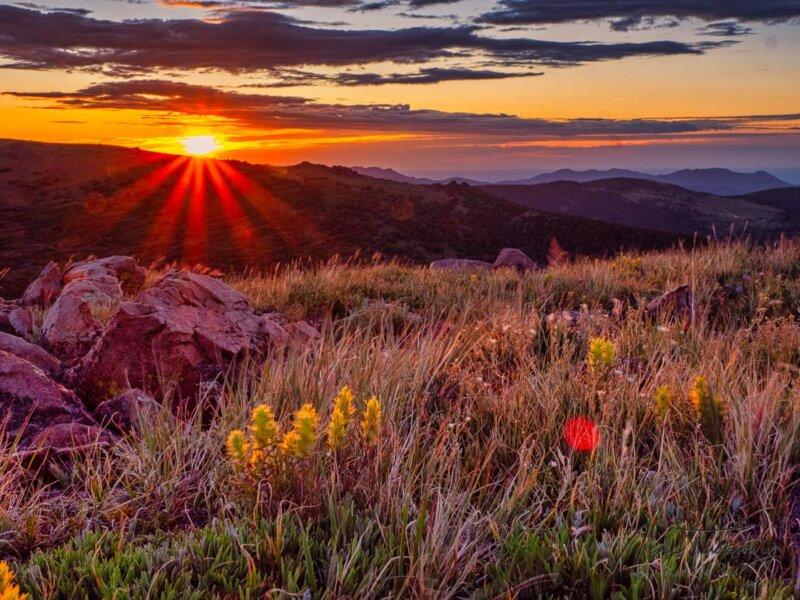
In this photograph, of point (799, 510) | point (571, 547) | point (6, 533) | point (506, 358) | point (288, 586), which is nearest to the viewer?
point (288, 586)

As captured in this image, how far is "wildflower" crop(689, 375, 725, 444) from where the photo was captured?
3.27 metres

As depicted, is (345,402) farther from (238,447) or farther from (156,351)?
(156,351)

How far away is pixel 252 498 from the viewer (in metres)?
2.46

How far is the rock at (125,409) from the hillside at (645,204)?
8537 cm

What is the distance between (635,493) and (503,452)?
81 cm

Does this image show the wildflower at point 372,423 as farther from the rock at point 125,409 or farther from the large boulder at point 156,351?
the large boulder at point 156,351

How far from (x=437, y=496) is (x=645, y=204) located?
112244 mm

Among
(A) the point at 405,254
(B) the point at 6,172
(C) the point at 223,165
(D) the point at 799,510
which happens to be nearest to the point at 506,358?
(D) the point at 799,510

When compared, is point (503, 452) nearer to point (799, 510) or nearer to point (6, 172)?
point (799, 510)

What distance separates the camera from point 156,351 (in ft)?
15.6

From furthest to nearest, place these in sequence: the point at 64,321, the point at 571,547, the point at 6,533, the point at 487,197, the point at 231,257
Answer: the point at 487,197 < the point at 231,257 < the point at 64,321 < the point at 6,533 < the point at 571,547

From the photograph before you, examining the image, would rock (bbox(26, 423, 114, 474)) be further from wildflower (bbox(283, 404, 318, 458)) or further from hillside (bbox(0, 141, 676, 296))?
hillside (bbox(0, 141, 676, 296))

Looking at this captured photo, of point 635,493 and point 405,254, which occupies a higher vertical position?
point 635,493

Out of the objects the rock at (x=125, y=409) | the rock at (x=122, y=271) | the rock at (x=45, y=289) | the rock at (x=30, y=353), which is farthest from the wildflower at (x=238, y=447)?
the rock at (x=122, y=271)
